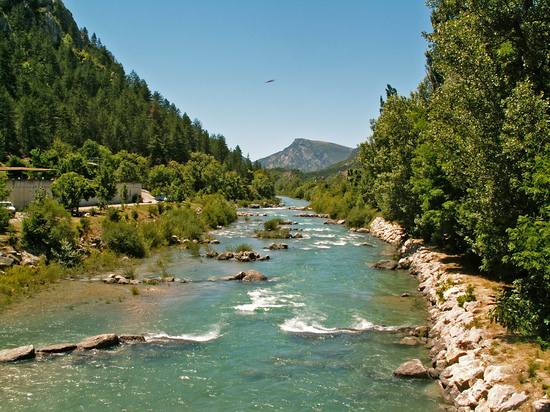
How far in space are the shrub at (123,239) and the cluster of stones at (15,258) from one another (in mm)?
7443

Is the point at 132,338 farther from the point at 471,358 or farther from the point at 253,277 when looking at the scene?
the point at 471,358

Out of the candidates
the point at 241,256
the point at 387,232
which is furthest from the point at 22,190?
the point at 387,232

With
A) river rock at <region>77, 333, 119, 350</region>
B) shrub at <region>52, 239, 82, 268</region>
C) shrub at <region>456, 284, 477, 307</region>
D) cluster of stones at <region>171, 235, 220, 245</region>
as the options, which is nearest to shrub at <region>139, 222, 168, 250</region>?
cluster of stones at <region>171, 235, 220, 245</region>

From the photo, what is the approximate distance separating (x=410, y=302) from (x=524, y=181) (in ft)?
38.5

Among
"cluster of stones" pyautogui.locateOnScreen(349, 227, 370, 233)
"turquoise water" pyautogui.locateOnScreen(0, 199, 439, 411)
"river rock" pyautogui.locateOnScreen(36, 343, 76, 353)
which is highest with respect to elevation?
"cluster of stones" pyautogui.locateOnScreen(349, 227, 370, 233)

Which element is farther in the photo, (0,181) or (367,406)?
(0,181)

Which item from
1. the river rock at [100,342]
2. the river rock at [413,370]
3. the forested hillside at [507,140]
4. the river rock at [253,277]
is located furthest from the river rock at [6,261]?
the forested hillside at [507,140]

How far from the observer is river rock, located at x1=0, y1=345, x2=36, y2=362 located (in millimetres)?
14797

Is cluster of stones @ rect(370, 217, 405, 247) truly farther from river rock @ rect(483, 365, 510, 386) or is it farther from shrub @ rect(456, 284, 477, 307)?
river rock @ rect(483, 365, 510, 386)

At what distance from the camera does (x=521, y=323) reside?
12.8 m

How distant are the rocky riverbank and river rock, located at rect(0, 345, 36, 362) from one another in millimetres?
13870

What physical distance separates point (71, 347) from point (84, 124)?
109m

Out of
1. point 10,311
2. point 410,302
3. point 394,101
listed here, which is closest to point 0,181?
point 10,311

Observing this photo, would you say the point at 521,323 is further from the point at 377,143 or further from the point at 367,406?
the point at 377,143
